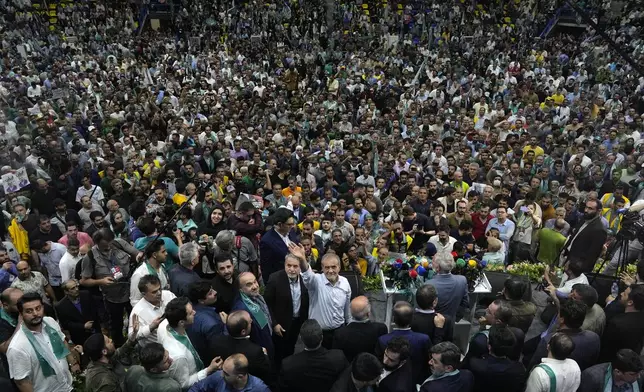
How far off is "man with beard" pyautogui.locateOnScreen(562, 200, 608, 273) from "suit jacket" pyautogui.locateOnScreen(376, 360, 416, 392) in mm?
2916

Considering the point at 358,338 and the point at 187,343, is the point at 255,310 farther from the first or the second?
the point at 358,338

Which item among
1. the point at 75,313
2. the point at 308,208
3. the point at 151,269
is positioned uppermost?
the point at 151,269

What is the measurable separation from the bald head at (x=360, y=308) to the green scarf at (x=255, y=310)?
2.41 feet

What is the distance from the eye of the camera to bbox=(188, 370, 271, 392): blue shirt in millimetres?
3418

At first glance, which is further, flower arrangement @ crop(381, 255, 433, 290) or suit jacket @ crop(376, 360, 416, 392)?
flower arrangement @ crop(381, 255, 433, 290)

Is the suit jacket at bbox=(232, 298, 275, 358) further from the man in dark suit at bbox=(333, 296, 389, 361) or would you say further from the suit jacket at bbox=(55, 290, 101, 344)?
the suit jacket at bbox=(55, 290, 101, 344)

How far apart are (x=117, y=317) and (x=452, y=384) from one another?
132 inches

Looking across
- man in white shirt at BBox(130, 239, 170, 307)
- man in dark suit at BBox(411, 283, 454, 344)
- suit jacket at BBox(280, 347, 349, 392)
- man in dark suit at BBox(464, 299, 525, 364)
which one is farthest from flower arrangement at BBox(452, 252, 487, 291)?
man in white shirt at BBox(130, 239, 170, 307)

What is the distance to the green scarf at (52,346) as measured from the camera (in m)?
3.83

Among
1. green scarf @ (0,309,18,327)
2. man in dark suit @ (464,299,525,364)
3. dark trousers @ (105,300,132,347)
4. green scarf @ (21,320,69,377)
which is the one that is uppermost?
man in dark suit @ (464,299,525,364)

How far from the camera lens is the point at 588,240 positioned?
597 centimetres

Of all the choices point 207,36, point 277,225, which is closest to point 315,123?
point 277,225

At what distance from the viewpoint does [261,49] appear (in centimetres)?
1927

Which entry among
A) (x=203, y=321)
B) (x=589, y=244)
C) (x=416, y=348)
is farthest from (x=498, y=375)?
(x=589, y=244)
